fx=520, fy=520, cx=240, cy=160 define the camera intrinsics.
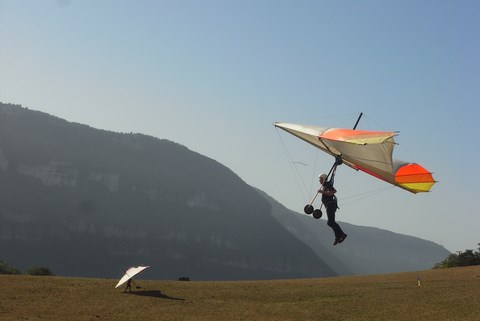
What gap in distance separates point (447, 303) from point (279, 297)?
1408cm

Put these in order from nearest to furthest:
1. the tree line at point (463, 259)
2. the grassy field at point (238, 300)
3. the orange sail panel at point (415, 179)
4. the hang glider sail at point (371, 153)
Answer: the hang glider sail at point (371, 153), the orange sail panel at point (415, 179), the grassy field at point (238, 300), the tree line at point (463, 259)

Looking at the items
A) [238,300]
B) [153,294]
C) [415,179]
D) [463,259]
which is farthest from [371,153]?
[463,259]

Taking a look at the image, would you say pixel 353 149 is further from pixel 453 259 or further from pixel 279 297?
pixel 453 259

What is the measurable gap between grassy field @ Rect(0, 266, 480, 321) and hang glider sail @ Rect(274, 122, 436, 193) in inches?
592

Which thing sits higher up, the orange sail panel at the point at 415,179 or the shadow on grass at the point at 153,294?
the orange sail panel at the point at 415,179

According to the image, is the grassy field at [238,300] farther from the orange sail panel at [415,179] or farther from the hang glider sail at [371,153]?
the hang glider sail at [371,153]

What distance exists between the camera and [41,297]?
41781 millimetres

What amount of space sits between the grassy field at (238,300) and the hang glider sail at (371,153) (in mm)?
15046

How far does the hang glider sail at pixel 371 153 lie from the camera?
23141 mm

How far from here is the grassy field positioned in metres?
37.5

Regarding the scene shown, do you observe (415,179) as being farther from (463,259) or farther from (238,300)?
(463,259)

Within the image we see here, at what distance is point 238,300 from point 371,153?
81.5 ft

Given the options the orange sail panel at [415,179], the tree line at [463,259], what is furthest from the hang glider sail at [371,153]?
the tree line at [463,259]

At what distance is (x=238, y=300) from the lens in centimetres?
4472
